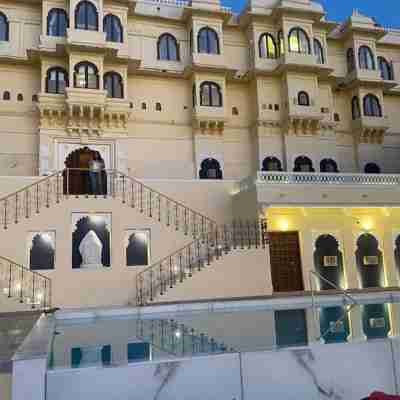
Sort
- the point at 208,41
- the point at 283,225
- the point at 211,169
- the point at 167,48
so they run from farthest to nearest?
the point at 167,48 → the point at 208,41 → the point at 211,169 → the point at 283,225

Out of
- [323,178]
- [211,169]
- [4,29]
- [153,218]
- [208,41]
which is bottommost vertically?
[153,218]

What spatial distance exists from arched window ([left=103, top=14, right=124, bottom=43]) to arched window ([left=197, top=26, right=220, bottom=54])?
3867mm

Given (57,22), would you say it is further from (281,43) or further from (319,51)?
(319,51)

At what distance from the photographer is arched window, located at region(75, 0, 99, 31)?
19.8 meters

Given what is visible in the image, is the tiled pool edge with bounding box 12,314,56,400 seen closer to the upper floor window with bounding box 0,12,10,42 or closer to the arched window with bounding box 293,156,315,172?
the upper floor window with bounding box 0,12,10,42

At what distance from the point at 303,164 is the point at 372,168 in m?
4.41

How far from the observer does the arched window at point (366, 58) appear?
968 inches

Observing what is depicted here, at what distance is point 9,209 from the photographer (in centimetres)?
1423

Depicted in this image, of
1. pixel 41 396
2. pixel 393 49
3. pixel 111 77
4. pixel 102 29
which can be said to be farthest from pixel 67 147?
pixel 393 49

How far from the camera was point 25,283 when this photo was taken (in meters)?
13.3

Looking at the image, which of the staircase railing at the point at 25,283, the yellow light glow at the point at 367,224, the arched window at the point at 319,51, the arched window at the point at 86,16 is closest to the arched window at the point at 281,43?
the arched window at the point at 319,51

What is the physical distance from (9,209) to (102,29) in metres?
10.1

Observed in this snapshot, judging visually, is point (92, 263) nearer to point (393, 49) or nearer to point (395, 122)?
point (395, 122)

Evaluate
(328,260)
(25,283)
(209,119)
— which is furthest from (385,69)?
(25,283)
